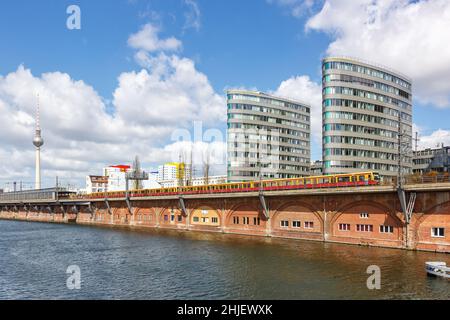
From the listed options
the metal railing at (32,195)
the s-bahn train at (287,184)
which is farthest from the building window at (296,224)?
the metal railing at (32,195)

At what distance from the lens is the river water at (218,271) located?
32.8m

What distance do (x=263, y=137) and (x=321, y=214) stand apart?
6155cm

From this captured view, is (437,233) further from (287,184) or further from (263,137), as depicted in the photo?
(263,137)

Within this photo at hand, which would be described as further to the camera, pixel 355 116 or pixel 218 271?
pixel 355 116

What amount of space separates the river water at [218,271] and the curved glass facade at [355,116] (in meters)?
37.9

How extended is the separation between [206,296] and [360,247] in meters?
30.5

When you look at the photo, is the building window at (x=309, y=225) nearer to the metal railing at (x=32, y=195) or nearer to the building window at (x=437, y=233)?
the building window at (x=437, y=233)

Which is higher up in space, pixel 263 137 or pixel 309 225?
pixel 263 137

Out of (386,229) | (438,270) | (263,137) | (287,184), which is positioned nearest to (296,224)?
(287,184)

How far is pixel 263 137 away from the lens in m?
119

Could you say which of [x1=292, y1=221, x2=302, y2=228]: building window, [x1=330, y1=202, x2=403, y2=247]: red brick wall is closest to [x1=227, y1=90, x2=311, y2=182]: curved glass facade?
[x1=292, y1=221, x2=302, y2=228]: building window

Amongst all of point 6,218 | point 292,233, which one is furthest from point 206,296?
point 6,218
